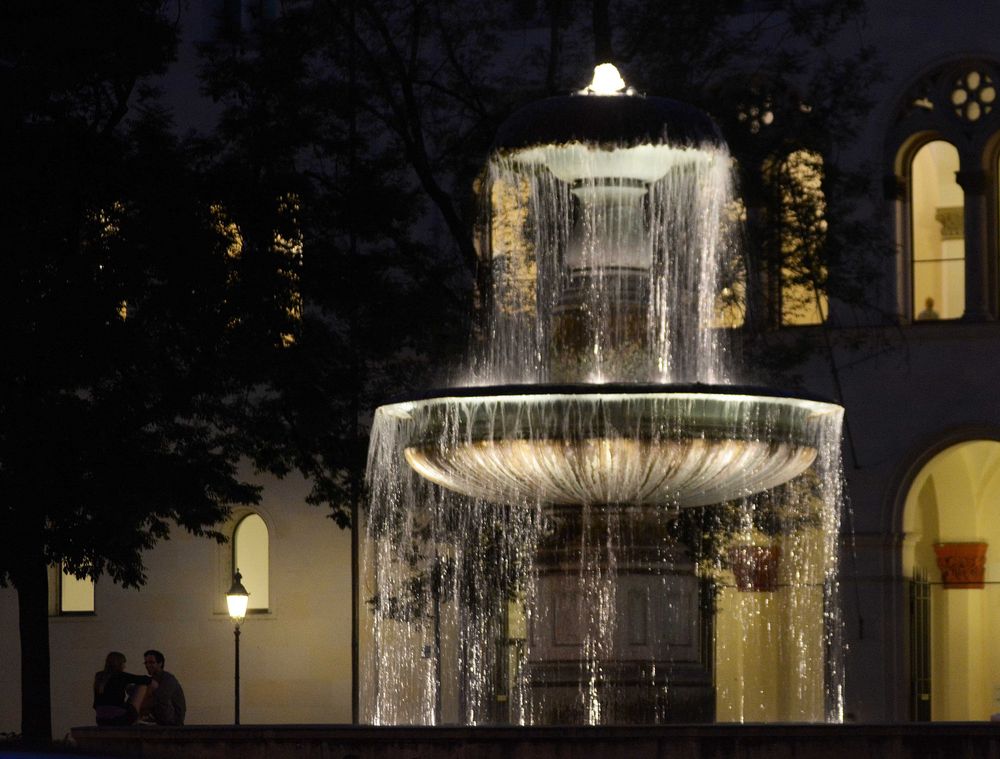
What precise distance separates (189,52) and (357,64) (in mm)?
9652

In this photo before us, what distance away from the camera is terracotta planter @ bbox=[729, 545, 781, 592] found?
31.3m

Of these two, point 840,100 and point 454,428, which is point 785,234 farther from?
point 454,428

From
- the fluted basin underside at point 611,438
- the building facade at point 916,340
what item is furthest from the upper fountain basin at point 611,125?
the building facade at point 916,340

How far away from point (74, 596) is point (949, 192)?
14064mm

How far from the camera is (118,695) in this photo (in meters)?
20.5

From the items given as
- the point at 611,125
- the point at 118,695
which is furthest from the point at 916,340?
the point at 611,125

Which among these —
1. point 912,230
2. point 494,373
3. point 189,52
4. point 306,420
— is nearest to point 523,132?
point 494,373

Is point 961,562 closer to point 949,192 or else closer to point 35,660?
point 949,192

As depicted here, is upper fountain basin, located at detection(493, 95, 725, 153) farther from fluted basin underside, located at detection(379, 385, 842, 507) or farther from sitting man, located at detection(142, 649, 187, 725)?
sitting man, located at detection(142, 649, 187, 725)

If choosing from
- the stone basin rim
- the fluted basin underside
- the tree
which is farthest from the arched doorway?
the stone basin rim

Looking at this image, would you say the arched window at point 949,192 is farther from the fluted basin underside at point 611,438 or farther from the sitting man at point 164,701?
the fluted basin underside at point 611,438

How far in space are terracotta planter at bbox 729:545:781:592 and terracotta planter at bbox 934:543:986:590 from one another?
3.38 meters

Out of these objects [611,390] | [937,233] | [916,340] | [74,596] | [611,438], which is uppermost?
[937,233]

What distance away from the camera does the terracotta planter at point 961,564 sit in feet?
113
